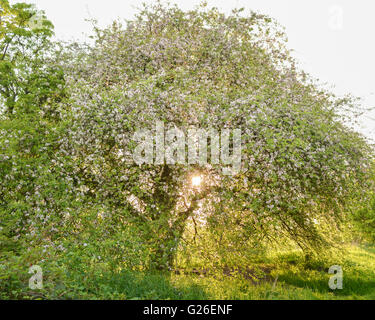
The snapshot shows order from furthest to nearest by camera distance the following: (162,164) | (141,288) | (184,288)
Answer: (162,164) → (184,288) → (141,288)

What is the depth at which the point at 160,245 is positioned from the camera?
980 cm

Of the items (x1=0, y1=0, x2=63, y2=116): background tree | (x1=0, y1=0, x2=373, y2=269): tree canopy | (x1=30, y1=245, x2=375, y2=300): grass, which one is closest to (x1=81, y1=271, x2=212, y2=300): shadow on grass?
(x1=30, y1=245, x2=375, y2=300): grass

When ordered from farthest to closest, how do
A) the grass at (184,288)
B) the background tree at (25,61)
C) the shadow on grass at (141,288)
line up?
the background tree at (25,61)
the shadow on grass at (141,288)
the grass at (184,288)

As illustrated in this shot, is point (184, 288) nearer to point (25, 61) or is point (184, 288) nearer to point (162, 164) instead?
point (162, 164)

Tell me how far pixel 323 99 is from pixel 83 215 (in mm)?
11434

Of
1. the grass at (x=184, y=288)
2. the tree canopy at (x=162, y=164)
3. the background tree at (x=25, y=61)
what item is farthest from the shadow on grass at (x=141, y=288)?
the background tree at (x=25, y=61)

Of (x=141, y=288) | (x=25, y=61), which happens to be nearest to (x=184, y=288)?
(x=141, y=288)

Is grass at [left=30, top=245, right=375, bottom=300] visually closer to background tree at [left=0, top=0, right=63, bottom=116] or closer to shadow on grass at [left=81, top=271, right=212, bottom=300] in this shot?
shadow on grass at [left=81, top=271, right=212, bottom=300]

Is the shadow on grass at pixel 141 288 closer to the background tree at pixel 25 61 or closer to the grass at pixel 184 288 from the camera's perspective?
the grass at pixel 184 288

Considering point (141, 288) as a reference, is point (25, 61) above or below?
above

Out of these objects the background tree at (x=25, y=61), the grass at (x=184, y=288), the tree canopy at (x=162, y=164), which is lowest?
the grass at (x=184, y=288)

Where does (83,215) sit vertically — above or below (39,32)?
below
